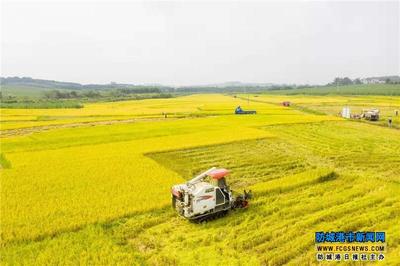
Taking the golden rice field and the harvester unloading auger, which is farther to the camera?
the harvester unloading auger

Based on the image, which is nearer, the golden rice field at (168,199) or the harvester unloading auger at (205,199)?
the golden rice field at (168,199)

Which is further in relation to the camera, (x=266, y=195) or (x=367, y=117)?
(x=367, y=117)

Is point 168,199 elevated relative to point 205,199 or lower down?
lower down

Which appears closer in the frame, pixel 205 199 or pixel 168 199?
pixel 205 199

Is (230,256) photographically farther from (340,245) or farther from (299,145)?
(299,145)

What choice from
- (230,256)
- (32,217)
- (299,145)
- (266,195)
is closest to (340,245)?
(230,256)
